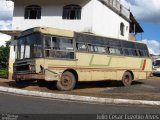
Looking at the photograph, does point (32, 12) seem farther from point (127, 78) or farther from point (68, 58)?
point (68, 58)

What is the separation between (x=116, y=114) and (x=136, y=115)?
568mm

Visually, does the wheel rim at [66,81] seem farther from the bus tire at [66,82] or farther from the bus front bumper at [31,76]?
the bus front bumper at [31,76]

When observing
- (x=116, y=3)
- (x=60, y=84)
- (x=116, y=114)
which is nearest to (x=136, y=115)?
(x=116, y=114)

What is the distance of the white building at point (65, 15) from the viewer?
29.4 metres

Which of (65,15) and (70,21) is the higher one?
(65,15)

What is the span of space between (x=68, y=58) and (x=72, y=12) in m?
11.1

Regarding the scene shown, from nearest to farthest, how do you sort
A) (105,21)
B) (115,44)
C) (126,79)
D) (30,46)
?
(30,46) → (115,44) → (126,79) → (105,21)

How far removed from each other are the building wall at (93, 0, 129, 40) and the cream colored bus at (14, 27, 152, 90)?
22.5 ft

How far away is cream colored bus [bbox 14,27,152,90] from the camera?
18578 mm

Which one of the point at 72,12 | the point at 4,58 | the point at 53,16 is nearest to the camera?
the point at 72,12

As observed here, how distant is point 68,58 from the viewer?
1956 cm

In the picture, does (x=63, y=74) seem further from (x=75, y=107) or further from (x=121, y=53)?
(x=75, y=107)

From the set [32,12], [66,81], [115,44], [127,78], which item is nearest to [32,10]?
[32,12]

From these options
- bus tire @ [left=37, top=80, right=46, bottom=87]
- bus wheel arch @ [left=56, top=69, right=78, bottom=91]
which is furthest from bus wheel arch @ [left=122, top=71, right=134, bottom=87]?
bus tire @ [left=37, top=80, right=46, bottom=87]
